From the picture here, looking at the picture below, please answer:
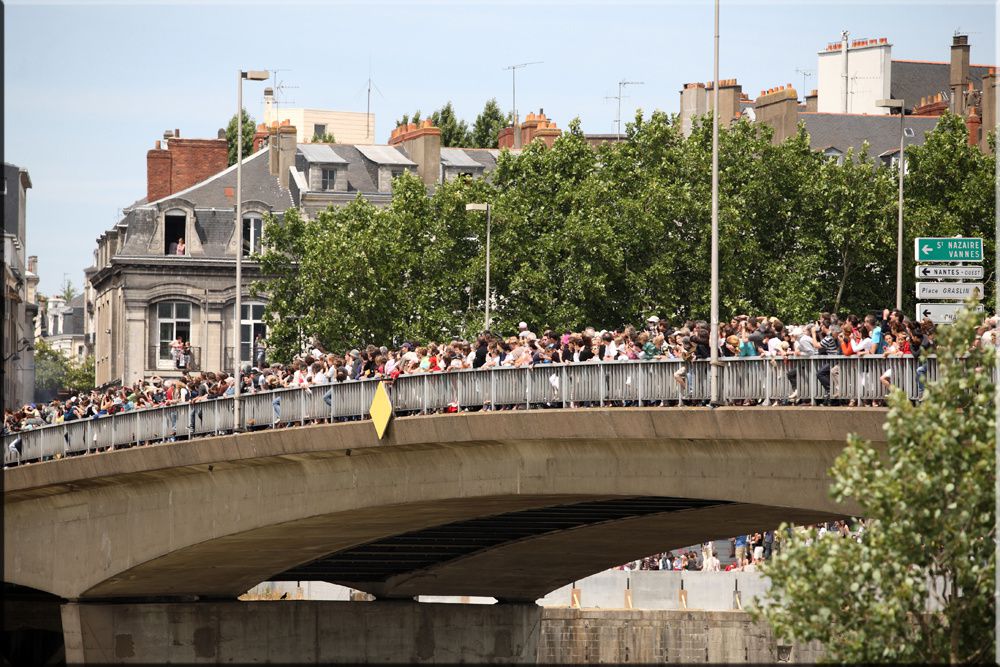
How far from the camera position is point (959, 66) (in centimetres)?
9094

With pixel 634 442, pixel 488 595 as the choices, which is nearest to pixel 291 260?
pixel 488 595

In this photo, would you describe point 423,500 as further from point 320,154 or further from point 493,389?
point 320,154

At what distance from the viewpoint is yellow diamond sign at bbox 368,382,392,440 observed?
3641cm

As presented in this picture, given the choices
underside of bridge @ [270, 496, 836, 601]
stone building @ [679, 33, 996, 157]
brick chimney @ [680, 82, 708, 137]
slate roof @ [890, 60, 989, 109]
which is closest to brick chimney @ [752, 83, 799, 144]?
stone building @ [679, 33, 996, 157]

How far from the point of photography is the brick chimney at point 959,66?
294 ft

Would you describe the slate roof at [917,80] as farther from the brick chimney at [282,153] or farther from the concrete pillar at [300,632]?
the concrete pillar at [300,632]

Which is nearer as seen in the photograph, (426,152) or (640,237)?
(640,237)

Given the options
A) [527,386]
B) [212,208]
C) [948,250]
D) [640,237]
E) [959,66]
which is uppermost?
[959,66]

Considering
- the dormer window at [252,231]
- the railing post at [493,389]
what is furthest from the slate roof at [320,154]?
the railing post at [493,389]

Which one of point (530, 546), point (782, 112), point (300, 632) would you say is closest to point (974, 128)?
point (782, 112)

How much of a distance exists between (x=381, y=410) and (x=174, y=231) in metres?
48.6

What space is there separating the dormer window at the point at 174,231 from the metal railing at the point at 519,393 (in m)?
35.6

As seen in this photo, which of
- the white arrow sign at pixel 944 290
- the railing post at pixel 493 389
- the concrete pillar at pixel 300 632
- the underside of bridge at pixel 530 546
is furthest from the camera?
the concrete pillar at pixel 300 632

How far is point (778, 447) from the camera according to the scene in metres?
29.4
